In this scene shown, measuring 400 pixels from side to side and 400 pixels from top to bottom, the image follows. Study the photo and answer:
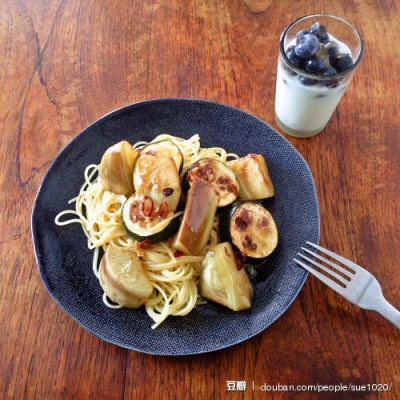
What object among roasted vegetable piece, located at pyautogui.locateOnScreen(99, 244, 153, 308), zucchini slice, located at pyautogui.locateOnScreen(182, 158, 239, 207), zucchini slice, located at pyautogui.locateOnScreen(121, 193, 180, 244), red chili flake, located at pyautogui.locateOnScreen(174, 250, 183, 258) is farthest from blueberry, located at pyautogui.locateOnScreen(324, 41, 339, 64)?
roasted vegetable piece, located at pyautogui.locateOnScreen(99, 244, 153, 308)

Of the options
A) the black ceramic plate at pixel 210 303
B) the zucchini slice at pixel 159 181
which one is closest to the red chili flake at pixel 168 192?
the zucchini slice at pixel 159 181

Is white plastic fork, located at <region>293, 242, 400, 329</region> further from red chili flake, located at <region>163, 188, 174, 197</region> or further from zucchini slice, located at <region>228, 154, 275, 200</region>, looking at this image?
red chili flake, located at <region>163, 188, 174, 197</region>

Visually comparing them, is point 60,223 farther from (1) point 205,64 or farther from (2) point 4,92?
(1) point 205,64

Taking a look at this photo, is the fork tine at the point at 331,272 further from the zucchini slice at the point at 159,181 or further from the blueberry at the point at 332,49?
the blueberry at the point at 332,49

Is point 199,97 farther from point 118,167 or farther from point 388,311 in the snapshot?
point 388,311

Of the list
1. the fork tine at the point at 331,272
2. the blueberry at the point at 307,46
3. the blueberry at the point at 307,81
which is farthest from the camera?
the blueberry at the point at 307,81
